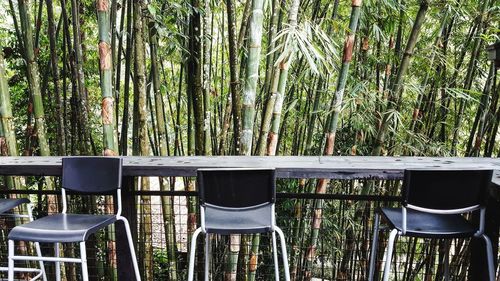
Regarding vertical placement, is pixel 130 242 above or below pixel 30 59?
below

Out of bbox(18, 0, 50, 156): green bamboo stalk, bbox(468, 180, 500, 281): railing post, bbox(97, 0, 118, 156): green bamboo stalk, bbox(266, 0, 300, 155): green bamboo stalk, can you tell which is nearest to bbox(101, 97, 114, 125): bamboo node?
bbox(97, 0, 118, 156): green bamboo stalk

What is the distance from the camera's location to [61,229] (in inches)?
56.6

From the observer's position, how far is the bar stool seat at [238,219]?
138cm

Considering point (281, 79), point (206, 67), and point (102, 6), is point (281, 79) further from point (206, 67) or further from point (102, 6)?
point (206, 67)

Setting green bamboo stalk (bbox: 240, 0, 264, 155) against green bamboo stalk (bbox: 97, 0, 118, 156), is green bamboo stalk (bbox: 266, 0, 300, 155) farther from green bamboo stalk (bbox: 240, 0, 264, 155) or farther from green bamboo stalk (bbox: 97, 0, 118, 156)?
green bamboo stalk (bbox: 97, 0, 118, 156)

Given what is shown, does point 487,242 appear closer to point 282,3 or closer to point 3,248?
point 282,3

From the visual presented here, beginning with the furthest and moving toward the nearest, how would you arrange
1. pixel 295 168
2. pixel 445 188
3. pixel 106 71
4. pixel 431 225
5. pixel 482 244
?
pixel 106 71, pixel 482 244, pixel 295 168, pixel 431 225, pixel 445 188

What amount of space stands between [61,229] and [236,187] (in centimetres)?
68

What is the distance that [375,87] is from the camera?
361 cm

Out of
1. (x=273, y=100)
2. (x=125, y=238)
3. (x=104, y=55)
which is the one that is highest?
(x=104, y=55)

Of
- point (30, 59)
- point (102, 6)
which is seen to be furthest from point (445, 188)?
point (30, 59)

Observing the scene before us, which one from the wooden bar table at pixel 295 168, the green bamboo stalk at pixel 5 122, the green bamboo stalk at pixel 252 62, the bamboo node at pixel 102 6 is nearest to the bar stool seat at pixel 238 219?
the wooden bar table at pixel 295 168

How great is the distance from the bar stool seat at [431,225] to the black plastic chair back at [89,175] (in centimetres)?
113

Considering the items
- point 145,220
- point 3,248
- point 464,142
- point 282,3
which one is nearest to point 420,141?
point 464,142
